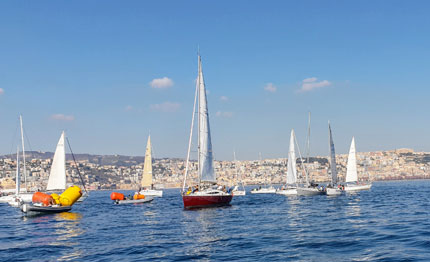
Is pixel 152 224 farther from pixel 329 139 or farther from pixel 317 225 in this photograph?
pixel 329 139

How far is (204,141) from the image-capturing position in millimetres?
52344

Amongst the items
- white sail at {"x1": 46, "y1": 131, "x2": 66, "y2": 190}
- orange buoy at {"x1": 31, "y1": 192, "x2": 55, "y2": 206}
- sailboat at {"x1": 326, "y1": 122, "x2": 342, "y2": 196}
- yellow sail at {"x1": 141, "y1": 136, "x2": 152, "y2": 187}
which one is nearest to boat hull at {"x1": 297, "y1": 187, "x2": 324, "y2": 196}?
sailboat at {"x1": 326, "y1": 122, "x2": 342, "y2": 196}

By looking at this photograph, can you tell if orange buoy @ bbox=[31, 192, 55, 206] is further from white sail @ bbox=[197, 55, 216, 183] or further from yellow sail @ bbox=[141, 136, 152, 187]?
yellow sail @ bbox=[141, 136, 152, 187]

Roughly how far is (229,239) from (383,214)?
19236 mm

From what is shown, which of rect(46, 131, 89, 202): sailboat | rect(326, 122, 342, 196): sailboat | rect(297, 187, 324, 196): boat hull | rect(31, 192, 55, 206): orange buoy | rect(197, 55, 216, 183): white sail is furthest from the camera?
rect(297, 187, 324, 196): boat hull

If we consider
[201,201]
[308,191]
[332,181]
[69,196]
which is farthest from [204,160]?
[332,181]

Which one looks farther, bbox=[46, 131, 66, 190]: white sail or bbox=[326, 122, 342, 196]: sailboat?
bbox=[326, 122, 342, 196]: sailboat

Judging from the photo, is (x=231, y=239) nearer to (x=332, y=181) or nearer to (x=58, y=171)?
(x=58, y=171)

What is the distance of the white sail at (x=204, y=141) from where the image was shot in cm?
5172

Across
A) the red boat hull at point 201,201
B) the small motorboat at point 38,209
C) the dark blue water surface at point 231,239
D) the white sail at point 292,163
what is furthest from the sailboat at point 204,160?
the white sail at point 292,163

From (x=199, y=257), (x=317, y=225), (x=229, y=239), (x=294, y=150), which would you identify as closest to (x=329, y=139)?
(x=294, y=150)

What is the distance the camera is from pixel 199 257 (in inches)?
815

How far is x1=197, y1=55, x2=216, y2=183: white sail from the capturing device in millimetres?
51719

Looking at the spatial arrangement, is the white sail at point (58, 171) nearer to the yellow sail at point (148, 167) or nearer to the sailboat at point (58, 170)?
the sailboat at point (58, 170)
